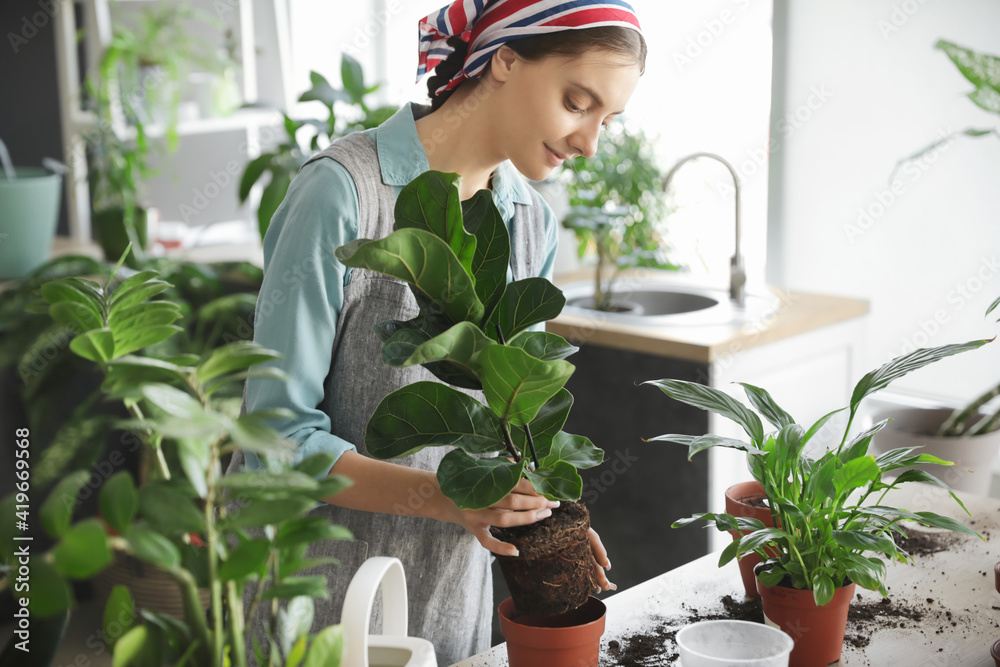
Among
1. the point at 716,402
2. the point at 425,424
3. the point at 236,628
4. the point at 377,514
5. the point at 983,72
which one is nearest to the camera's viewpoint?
the point at 236,628

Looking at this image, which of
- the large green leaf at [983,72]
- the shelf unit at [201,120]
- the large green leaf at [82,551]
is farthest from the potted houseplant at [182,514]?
the shelf unit at [201,120]

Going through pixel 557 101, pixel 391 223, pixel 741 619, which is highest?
pixel 557 101

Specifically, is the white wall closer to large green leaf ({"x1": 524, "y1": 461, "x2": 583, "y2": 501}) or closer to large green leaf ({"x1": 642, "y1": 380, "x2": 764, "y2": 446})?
large green leaf ({"x1": 642, "y1": 380, "x2": 764, "y2": 446})

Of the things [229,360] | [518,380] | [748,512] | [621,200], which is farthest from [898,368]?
[621,200]

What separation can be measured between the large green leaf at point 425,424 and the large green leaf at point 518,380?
0.04 meters

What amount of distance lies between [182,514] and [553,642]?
1.39ft

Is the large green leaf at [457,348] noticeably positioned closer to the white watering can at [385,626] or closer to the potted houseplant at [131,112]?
the white watering can at [385,626]

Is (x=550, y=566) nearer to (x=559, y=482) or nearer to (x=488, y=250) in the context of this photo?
(x=559, y=482)

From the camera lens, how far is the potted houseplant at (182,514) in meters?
0.50

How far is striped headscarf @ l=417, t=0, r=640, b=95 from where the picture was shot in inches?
43.3

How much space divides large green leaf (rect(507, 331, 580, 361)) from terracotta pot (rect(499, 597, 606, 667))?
25cm

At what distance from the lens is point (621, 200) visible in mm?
2607

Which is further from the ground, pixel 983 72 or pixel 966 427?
pixel 983 72

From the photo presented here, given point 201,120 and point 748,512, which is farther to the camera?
point 201,120
